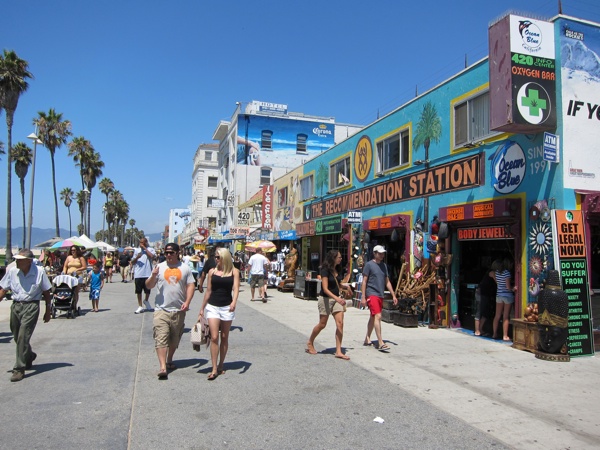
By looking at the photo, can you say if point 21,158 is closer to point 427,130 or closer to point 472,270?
point 427,130

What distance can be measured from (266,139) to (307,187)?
64.4 ft

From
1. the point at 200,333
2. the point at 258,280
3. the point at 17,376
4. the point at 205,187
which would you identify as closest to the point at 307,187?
the point at 258,280

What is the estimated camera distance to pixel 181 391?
567 cm

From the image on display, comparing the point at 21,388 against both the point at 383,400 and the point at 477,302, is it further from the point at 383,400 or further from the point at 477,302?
the point at 477,302

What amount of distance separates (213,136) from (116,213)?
42.5m

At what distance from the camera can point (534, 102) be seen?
8305 millimetres

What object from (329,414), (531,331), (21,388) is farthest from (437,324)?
(21,388)

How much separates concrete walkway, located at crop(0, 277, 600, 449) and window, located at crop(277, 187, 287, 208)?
15505 millimetres

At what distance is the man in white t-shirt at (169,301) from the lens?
619 cm

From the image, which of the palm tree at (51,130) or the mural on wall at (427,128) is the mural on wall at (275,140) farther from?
the mural on wall at (427,128)

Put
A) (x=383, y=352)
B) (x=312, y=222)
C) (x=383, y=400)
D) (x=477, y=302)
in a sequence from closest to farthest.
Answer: (x=383, y=400), (x=383, y=352), (x=477, y=302), (x=312, y=222)

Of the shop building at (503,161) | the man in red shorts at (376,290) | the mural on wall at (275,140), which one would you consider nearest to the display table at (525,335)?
the shop building at (503,161)

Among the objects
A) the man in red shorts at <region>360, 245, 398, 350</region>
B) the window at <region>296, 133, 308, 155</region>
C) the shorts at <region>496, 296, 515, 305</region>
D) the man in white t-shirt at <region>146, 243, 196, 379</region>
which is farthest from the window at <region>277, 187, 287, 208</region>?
the man in white t-shirt at <region>146, 243, 196, 379</region>

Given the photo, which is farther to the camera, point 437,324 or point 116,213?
point 116,213
